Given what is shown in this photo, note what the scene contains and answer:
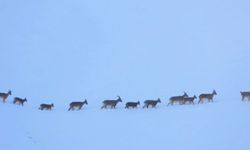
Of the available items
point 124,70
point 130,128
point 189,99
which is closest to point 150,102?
point 189,99

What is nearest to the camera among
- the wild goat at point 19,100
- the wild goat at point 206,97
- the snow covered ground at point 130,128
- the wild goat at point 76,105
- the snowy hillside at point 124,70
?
the snow covered ground at point 130,128

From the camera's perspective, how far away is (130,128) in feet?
89.4

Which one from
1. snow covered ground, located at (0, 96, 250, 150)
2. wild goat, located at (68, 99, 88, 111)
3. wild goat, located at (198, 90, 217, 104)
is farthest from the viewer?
wild goat, located at (68, 99, 88, 111)

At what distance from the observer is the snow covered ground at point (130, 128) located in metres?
24.6

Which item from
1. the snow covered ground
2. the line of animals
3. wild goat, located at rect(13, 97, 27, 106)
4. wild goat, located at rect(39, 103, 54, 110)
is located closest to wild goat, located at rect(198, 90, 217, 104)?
the line of animals

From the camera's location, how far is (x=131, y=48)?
45.8 meters

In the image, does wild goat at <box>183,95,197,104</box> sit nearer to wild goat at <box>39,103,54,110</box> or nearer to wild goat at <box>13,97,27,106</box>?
wild goat at <box>39,103,54,110</box>

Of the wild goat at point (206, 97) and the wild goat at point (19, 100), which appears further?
the wild goat at point (19, 100)

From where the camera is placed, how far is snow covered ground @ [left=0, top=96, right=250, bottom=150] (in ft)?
80.6

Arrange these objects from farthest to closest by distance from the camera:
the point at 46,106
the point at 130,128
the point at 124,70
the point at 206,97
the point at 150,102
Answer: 1. the point at 124,70
2. the point at 46,106
3. the point at 150,102
4. the point at 206,97
5. the point at 130,128

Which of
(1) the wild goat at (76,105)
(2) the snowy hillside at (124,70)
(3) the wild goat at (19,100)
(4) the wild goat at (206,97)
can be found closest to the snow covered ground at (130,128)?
(2) the snowy hillside at (124,70)

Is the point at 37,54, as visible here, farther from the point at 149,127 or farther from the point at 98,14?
the point at 149,127

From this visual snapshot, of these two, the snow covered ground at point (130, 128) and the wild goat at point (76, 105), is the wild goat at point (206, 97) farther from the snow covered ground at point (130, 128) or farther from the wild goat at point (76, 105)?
the wild goat at point (76, 105)

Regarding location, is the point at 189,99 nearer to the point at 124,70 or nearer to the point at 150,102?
the point at 150,102
